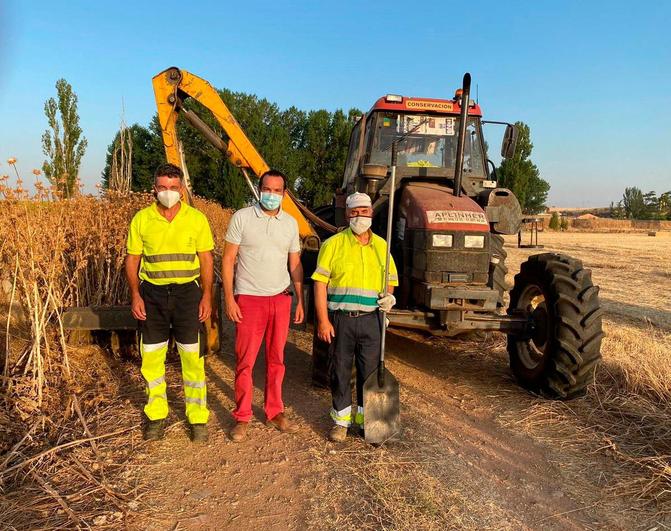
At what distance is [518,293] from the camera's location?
4.68m

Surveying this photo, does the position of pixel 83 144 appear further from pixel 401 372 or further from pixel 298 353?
pixel 401 372

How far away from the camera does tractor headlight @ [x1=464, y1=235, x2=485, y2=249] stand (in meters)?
4.09

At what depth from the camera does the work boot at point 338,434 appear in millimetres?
3350

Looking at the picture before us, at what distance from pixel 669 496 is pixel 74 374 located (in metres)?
4.23

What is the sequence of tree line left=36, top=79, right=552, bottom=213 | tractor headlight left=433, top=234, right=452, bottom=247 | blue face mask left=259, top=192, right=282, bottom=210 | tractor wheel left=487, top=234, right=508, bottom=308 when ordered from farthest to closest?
tree line left=36, top=79, right=552, bottom=213 < tractor wheel left=487, top=234, right=508, bottom=308 < tractor headlight left=433, top=234, right=452, bottom=247 < blue face mask left=259, top=192, right=282, bottom=210

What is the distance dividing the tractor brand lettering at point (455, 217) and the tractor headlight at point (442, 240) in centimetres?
12

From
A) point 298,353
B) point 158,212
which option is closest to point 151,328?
point 158,212

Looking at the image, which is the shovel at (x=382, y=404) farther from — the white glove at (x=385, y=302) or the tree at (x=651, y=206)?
the tree at (x=651, y=206)

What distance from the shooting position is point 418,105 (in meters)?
5.52

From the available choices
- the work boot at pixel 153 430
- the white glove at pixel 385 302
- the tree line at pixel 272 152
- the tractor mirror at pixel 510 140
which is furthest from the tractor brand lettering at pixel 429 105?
the tree line at pixel 272 152

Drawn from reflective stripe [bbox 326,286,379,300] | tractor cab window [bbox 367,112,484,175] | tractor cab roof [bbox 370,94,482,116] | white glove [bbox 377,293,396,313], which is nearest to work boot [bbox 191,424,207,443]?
reflective stripe [bbox 326,286,379,300]

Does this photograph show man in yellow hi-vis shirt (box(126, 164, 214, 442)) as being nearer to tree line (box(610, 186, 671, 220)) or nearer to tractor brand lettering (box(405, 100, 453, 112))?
tractor brand lettering (box(405, 100, 453, 112))

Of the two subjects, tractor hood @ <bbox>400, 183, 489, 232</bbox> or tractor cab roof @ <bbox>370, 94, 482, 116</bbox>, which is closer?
tractor hood @ <bbox>400, 183, 489, 232</bbox>

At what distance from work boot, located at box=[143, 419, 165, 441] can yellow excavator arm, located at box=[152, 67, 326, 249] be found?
2434 millimetres
